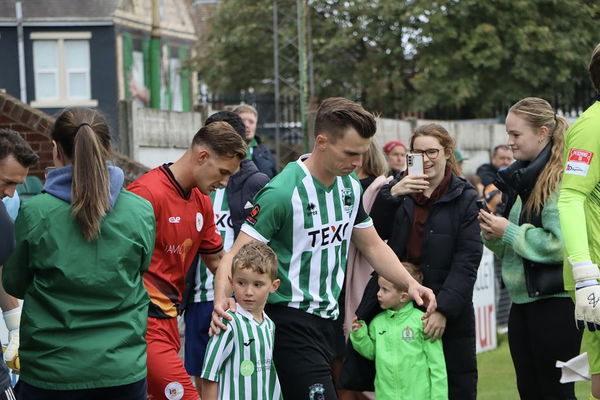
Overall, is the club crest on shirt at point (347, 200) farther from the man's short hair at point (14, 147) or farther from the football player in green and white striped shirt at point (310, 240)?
the man's short hair at point (14, 147)

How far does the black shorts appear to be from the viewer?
606 cm

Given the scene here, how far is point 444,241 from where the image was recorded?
281 inches

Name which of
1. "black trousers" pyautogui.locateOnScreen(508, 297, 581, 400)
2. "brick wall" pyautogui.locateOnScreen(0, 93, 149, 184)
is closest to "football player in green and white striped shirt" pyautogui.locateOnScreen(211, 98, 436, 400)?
"black trousers" pyautogui.locateOnScreen(508, 297, 581, 400)

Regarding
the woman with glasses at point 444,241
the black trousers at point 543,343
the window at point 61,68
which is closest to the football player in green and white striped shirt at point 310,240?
the woman with glasses at point 444,241

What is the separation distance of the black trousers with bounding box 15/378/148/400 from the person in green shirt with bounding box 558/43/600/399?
2.11m

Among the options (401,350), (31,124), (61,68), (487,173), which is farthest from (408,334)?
(61,68)

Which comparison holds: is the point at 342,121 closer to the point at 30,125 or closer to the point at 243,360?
the point at 243,360

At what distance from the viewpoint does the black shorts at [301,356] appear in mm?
6059

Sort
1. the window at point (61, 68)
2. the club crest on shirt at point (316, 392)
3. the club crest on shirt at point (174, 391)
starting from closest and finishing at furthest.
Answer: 1. the club crest on shirt at point (316, 392)
2. the club crest on shirt at point (174, 391)
3. the window at point (61, 68)

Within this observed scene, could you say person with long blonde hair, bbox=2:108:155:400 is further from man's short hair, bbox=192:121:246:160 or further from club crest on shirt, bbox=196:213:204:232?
club crest on shirt, bbox=196:213:204:232

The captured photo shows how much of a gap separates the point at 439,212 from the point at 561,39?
27597 millimetres

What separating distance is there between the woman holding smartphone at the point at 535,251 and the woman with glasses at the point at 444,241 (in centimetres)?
17

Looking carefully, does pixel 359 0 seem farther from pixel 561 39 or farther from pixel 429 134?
pixel 429 134

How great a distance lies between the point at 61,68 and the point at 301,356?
124 ft
